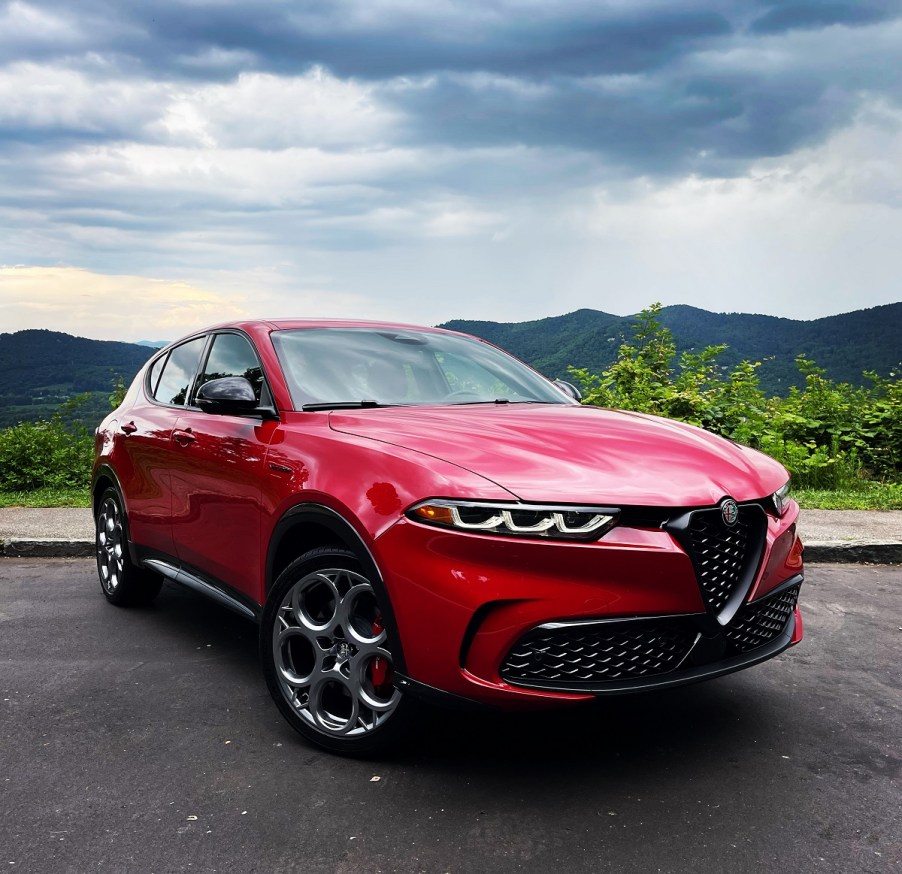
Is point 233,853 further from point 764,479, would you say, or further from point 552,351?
point 552,351

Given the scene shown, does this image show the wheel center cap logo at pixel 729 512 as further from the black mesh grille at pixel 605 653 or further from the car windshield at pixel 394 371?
the car windshield at pixel 394 371

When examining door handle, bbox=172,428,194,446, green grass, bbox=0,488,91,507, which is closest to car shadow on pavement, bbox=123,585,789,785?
door handle, bbox=172,428,194,446

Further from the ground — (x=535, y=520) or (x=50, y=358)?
(x=50, y=358)

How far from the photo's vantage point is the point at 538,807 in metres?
3.04

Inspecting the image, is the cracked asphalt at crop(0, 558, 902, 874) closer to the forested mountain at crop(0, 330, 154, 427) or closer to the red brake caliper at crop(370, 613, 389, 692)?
the red brake caliper at crop(370, 613, 389, 692)

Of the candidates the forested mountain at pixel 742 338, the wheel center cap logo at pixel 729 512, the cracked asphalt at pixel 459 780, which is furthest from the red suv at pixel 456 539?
the forested mountain at pixel 742 338

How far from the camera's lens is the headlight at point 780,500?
3456 mm

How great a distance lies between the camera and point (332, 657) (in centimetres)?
350

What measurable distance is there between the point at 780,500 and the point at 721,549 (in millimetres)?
583

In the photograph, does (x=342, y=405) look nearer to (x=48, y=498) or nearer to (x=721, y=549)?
(x=721, y=549)

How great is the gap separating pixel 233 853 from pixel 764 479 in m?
2.25

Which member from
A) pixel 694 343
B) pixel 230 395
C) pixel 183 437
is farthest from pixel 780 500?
pixel 694 343

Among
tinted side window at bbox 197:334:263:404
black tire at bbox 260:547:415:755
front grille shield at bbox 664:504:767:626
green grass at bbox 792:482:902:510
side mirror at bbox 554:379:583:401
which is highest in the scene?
tinted side window at bbox 197:334:263:404

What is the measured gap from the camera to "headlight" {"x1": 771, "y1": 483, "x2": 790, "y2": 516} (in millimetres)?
3456
